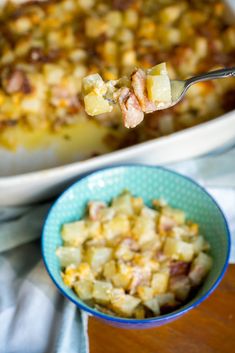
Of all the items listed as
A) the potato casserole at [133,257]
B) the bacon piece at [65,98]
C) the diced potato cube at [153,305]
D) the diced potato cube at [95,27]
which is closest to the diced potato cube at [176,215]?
the potato casserole at [133,257]

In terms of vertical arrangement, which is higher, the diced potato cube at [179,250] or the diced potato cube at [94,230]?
the diced potato cube at [94,230]

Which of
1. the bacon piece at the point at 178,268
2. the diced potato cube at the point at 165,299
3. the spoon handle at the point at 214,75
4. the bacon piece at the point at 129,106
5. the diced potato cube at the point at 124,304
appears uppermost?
the spoon handle at the point at 214,75

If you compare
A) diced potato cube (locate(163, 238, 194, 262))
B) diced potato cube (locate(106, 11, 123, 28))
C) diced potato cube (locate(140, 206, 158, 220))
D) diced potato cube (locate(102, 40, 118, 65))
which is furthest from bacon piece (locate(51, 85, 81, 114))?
diced potato cube (locate(163, 238, 194, 262))

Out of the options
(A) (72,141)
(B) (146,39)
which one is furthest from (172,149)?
(B) (146,39)

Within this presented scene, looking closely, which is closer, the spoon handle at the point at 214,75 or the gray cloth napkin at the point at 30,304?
the spoon handle at the point at 214,75

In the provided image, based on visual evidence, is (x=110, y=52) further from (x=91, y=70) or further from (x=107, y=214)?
(x=107, y=214)

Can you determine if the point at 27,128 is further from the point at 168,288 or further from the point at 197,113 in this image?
the point at 168,288

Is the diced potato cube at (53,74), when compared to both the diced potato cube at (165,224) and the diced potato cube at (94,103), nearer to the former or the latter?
the diced potato cube at (165,224)
